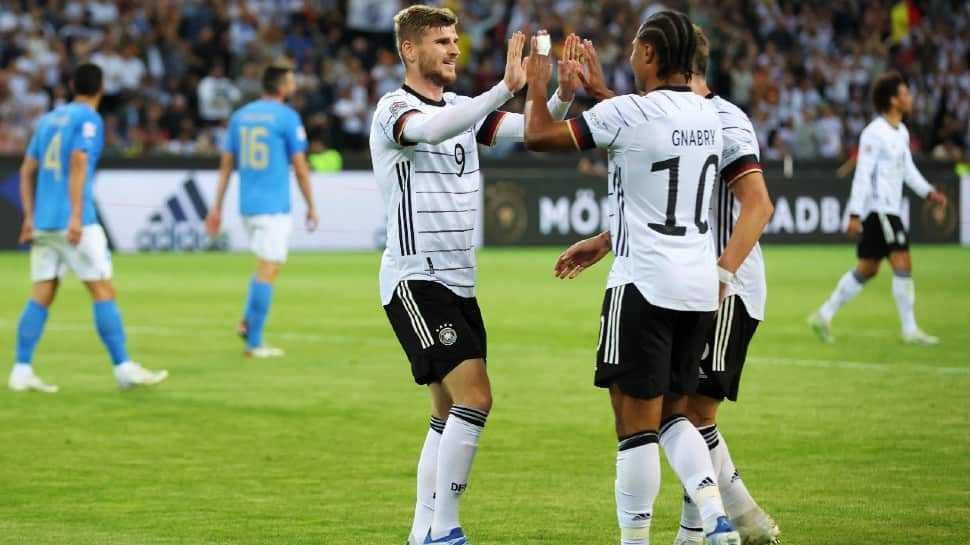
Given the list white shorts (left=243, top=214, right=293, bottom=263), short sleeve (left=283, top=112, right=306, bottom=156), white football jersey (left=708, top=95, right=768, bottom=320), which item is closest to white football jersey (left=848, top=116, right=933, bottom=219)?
short sleeve (left=283, top=112, right=306, bottom=156)

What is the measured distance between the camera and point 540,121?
563 cm

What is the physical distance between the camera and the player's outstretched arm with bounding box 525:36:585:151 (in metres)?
5.57

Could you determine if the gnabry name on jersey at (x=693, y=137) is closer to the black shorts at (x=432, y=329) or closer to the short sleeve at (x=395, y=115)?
the short sleeve at (x=395, y=115)

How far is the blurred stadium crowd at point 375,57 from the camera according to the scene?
89.7 ft

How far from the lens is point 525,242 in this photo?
27.8 m

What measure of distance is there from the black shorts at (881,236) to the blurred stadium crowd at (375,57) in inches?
575

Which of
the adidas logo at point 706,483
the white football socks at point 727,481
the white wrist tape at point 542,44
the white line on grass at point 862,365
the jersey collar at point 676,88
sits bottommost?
the white line on grass at point 862,365

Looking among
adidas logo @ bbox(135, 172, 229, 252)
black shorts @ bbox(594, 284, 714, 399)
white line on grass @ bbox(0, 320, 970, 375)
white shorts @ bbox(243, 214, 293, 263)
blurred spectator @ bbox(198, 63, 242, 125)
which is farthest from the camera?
blurred spectator @ bbox(198, 63, 242, 125)

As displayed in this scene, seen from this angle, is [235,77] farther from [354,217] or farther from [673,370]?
[673,370]

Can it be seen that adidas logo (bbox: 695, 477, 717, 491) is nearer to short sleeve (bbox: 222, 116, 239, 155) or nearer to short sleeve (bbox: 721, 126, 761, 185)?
short sleeve (bbox: 721, 126, 761, 185)

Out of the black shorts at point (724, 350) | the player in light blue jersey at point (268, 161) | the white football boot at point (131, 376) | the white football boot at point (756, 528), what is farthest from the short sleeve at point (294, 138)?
the white football boot at point (756, 528)

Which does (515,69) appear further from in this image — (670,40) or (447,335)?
(447,335)

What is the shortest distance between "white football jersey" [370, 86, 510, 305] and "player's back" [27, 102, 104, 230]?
16.9ft

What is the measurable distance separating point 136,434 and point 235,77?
2063 cm
